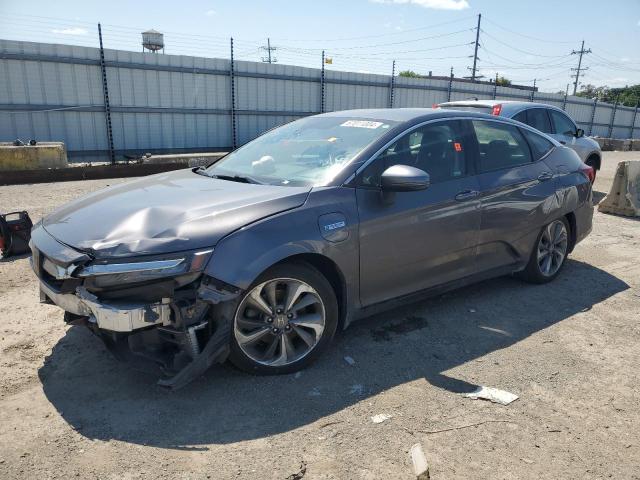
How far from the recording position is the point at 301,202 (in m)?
3.24

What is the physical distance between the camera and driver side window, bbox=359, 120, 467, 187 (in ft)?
11.9

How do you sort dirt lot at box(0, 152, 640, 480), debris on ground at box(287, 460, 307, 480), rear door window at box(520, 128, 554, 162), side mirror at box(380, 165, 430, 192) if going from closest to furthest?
debris on ground at box(287, 460, 307, 480), dirt lot at box(0, 152, 640, 480), side mirror at box(380, 165, 430, 192), rear door window at box(520, 128, 554, 162)

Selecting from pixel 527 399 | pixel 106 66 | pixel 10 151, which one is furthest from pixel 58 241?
pixel 106 66

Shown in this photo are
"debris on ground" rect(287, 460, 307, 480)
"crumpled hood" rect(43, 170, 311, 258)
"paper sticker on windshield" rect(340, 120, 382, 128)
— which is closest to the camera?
"debris on ground" rect(287, 460, 307, 480)

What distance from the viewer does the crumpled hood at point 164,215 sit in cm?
282

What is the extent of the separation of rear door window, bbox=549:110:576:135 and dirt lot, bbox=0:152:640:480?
5.89 meters

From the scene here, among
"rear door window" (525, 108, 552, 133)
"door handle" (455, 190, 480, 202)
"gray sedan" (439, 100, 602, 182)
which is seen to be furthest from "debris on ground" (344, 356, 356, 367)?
"rear door window" (525, 108, 552, 133)

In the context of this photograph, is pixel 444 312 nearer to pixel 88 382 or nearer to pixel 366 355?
pixel 366 355

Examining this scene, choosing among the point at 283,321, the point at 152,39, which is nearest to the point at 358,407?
the point at 283,321

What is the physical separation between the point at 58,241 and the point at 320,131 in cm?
211

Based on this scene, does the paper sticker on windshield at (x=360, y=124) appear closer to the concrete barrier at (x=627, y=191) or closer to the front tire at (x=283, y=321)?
the front tire at (x=283, y=321)

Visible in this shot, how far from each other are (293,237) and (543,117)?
753cm

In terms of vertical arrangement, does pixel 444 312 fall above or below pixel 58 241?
below

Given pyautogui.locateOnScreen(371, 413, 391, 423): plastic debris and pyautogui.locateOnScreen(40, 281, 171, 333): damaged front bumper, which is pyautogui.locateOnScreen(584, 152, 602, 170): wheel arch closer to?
pyautogui.locateOnScreen(371, 413, 391, 423): plastic debris
